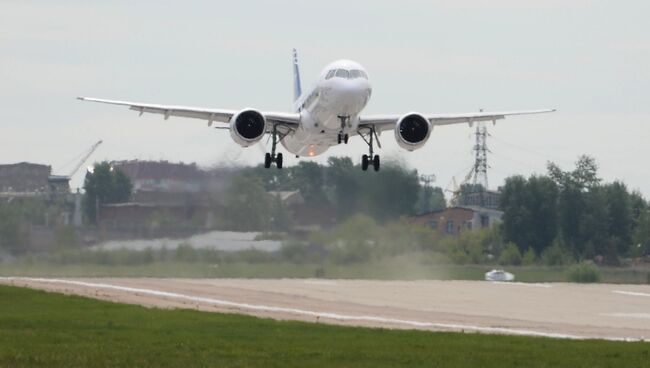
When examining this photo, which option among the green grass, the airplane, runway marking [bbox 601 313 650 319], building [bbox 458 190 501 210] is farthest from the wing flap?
building [bbox 458 190 501 210]

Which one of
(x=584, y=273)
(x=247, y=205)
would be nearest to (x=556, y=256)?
(x=584, y=273)

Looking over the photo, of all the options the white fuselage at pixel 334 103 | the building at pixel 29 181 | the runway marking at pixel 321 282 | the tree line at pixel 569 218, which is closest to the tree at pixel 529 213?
the tree line at pixel 569 218

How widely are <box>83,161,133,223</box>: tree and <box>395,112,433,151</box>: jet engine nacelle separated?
19.3 m

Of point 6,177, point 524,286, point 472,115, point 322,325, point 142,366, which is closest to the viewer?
point 142,366

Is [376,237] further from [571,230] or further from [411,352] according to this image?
[411,352]

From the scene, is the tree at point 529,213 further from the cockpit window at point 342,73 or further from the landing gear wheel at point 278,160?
the cockpit window at point 342,73

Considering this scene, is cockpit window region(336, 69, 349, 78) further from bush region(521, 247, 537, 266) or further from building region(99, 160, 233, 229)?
bush region(521, 247, 537, 266)

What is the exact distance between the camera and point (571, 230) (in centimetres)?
9356

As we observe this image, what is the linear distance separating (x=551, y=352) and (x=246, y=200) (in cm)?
3129

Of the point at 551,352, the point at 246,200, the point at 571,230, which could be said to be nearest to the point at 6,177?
the point at 246,200

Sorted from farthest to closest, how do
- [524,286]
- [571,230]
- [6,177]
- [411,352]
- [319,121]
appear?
[571,230] → [524,286] → [6,177] → [319,121] → [411,352]

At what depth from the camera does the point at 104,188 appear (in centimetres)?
7269

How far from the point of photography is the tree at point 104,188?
71.5m

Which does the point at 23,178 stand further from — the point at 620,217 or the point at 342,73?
the point at 620,217
